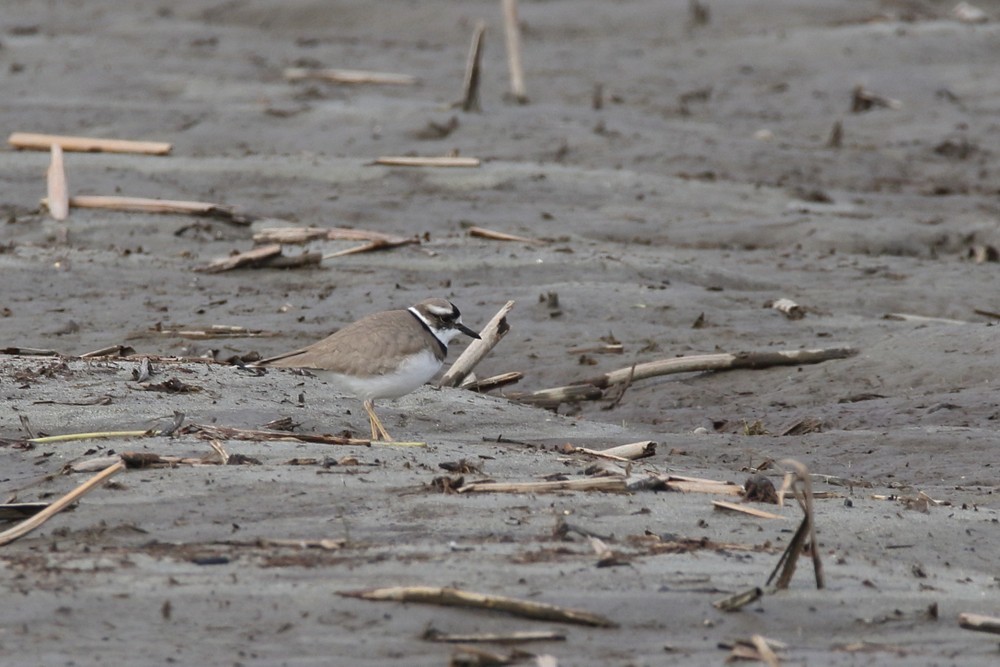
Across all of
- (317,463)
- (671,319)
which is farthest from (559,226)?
(317,463)

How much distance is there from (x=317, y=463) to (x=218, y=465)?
39cm

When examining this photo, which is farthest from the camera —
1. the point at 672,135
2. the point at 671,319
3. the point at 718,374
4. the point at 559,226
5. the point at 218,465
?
the point at 672,135

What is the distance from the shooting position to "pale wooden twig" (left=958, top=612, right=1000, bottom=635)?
4570mm

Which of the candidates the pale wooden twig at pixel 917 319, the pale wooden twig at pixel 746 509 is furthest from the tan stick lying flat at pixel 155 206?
the pale wooden twig at pixel 746 509

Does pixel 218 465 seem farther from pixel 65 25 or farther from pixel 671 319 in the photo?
pixel 65 25

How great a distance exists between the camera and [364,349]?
693 centimetres

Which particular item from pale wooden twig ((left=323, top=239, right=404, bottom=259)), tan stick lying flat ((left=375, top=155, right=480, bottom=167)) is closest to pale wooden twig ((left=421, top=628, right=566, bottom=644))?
pale wooden twig ((left=323, top=239, right=404, bottom=259))

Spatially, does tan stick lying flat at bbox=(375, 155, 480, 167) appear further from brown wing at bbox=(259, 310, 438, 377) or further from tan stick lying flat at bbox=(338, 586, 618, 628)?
tan stick lying flat at bbox=(338, 586, 618, 628)

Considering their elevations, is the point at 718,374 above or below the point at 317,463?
below

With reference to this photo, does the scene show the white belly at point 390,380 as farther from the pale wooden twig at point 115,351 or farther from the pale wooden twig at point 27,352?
the pale wooden twig at point 27,352

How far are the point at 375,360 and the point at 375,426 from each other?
0.33 meters

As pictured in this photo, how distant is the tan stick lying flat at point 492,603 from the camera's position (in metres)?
4.38

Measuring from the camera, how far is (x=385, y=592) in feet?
14.6

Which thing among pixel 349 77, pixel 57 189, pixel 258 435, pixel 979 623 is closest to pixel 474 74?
pixel 349 77
